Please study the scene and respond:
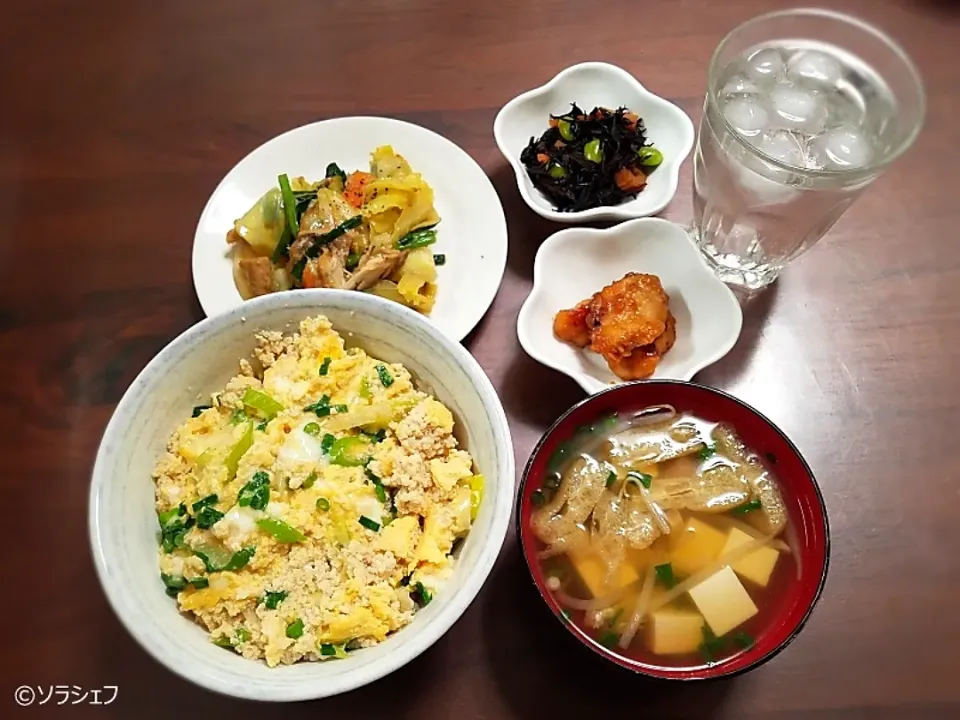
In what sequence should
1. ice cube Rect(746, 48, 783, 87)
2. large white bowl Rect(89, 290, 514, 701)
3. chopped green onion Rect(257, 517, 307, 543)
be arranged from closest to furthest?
large white bowl Rect(89, 290, 514, 701) → chopped green onion Rect(257, 517, 307, 543) → ice cube Rect(746, 48, 783, 87)

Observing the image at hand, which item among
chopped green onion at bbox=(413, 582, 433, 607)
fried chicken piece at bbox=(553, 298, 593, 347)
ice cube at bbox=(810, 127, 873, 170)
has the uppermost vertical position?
ice cube at bbox=(810, 127, 873, 170)

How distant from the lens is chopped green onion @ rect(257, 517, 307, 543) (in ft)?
4.08

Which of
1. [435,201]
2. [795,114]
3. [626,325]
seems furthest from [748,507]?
[435,201]

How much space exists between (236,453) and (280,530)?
145 mm

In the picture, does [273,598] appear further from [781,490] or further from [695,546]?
[781,490]

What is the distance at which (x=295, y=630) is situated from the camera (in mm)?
1199

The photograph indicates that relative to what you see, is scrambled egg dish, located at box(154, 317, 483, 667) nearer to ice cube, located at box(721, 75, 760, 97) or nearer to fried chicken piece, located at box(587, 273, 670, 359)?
fried chicken piece, located at box(587, 273, 670, 359)

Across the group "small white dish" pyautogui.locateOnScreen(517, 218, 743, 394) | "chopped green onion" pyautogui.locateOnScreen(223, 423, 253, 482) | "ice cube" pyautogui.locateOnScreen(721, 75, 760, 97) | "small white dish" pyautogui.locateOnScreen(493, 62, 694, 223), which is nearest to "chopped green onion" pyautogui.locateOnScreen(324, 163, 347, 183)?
"small white dish" pyautogui.locateOnScreen(493, 62, 694, 223)

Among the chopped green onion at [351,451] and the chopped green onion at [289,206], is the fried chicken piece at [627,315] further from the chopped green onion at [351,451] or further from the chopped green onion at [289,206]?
the chopped green onion at [289,206]

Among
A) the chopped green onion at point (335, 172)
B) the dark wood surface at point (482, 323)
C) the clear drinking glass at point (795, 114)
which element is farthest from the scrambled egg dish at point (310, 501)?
the clear drinking glass at point (795, 114)

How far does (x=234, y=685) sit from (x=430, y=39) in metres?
1.54

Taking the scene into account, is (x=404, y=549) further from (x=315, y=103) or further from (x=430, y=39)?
(x=430, y=39)

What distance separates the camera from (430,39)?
80.0 inches

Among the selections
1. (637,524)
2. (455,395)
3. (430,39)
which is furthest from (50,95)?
(637,524)
